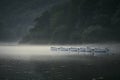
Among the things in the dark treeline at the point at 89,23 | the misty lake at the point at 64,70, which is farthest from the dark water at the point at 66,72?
the dark treeline at the point at 89,23

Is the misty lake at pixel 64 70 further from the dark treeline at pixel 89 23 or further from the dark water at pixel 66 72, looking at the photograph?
the dark treeline at pixel 89 23

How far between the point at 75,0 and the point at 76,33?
35.0 meters

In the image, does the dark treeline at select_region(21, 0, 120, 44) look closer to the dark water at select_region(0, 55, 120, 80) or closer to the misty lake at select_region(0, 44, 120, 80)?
the misty lake at select_region(0, 44, 120, 80)

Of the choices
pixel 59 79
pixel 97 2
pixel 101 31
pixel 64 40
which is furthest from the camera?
pixel 64 40

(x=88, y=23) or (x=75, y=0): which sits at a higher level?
(x=75, y=0)

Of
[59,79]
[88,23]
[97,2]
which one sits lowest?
[59,79]

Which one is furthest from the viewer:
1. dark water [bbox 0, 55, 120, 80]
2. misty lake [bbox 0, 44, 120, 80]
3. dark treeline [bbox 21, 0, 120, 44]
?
dark treeline [bbox 21, 0, 120, 44]

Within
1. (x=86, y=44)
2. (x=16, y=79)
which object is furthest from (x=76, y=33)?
(x=16, y=79)

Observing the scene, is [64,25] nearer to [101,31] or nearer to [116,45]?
[101,31]

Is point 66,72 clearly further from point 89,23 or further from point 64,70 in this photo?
point 89,23

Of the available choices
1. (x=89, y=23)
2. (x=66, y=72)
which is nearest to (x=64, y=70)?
(x=66, y=72)

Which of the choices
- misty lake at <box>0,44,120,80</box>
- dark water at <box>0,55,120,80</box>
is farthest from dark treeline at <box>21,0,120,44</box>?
dark water at <box>0,55,120,80</box>

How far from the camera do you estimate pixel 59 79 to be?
41531 millimetres

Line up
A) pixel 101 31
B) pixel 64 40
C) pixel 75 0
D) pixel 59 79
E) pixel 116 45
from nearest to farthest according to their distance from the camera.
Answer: pixel 59 79
pixel 116 45
pixel 101 31
pixel 64 40
pixel 75 0
